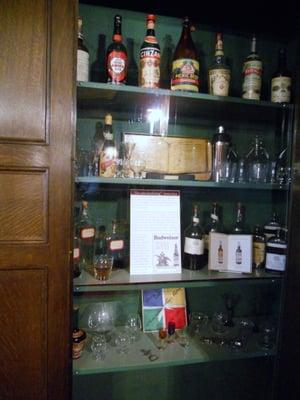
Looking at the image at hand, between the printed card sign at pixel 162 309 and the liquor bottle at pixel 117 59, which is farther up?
the liquor bottle at pixel 117 59

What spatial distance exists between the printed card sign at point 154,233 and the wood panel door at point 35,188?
1.25 feet

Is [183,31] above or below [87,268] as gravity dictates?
above

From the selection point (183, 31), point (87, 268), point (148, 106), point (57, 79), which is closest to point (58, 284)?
point (87, 268)

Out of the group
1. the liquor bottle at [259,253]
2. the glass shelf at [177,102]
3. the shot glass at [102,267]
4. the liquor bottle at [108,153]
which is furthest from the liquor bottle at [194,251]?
the glass shelf at [177,102]

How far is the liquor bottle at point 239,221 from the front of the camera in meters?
1.58

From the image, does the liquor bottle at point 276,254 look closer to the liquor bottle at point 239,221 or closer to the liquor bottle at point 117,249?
the liquor bottle at point 239,221

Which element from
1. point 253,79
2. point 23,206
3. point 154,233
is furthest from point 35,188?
point 253,79

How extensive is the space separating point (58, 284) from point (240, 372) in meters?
1.23

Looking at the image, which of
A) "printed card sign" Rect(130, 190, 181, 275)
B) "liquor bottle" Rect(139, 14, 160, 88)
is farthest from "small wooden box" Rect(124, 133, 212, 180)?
"liquor bottle" Rect(139, 14, 160, 88)

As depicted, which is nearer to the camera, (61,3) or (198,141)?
(61,3)

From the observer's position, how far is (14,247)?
992 mm

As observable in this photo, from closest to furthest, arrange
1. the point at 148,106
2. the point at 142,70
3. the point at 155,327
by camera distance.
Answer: the point at 142,70 → the point at 148,106 → the point at 155,327

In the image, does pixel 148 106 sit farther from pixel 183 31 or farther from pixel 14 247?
pixel 14 247

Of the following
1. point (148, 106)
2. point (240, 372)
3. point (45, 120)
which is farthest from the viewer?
point (240, 372)
